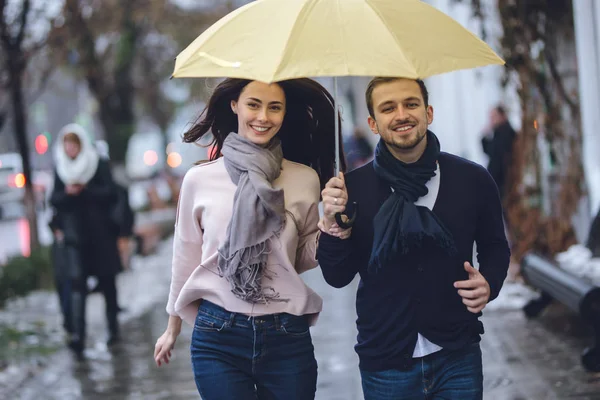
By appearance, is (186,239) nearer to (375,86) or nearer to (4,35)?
(375,86)

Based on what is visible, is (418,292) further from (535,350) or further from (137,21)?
(137,21)

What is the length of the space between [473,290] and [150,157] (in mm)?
52127

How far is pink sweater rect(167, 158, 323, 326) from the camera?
3723mm

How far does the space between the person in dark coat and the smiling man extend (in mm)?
5281

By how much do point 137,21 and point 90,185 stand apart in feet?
37.4

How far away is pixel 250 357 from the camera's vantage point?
365 cm

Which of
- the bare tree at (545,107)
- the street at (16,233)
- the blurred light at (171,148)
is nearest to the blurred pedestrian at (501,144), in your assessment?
the bare tree at (545,107)

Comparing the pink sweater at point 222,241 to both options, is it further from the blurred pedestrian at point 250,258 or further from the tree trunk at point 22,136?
the tree trunk at point 22,136

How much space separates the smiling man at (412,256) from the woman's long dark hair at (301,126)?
1.82 ft

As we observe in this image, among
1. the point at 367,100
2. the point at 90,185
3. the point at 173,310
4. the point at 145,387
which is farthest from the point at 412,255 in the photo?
the point at 90,185

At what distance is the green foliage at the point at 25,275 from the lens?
12.0m

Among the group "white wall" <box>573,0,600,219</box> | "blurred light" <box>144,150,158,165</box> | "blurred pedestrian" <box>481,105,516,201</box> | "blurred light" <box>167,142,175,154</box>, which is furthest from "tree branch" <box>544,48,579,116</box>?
"blurred light" <box>144,150,158,165</box>

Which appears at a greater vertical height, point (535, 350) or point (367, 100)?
point (367, 100)

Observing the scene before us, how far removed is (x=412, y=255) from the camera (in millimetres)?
3467
